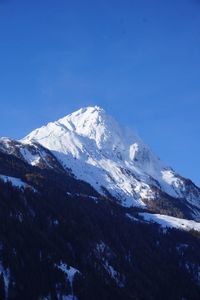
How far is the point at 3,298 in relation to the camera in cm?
19150

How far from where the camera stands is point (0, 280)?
654 feet

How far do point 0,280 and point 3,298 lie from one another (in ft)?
29.2
